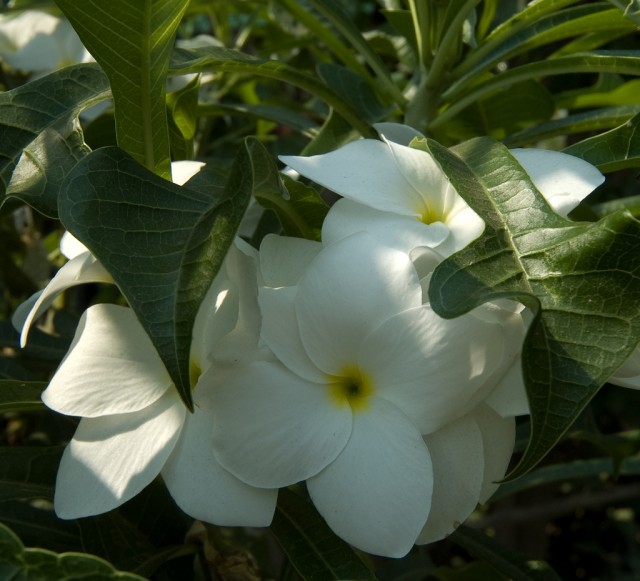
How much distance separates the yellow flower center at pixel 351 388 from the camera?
63cm

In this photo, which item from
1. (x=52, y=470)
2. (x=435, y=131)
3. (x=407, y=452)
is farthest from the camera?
(x=435, y=131)

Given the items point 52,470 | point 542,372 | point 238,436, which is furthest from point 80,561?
point 52,470

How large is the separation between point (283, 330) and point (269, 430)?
0.07 m

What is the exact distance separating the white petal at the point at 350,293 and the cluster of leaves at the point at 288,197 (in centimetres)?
7

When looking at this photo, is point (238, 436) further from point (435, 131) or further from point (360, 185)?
point (435, 131)

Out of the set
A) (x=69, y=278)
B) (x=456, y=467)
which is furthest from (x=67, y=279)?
(x=456, y=467)

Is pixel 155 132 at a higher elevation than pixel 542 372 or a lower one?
higher

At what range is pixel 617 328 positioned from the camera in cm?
52

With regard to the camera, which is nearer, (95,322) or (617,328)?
(617,328)

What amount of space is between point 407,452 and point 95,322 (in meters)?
0.26

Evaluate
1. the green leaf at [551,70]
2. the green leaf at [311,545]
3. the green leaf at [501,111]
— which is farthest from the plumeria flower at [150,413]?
the green leaf at [501,111]

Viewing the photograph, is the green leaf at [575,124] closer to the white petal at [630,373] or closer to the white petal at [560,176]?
the white petal at [560,176]

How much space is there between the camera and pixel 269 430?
611 mm

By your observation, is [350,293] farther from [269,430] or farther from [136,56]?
[136,56]
